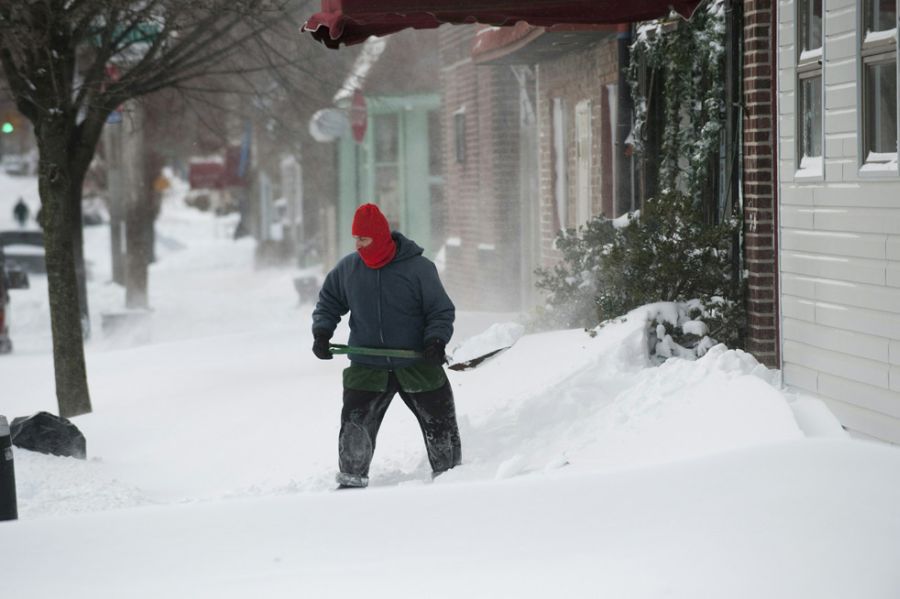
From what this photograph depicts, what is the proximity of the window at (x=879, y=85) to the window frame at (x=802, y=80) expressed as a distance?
46 cm

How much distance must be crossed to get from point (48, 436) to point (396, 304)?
3240 mm

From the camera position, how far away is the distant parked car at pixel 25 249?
1233 inches

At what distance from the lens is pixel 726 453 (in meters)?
5.38

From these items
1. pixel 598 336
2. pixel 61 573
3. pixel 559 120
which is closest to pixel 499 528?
pixel 61 573

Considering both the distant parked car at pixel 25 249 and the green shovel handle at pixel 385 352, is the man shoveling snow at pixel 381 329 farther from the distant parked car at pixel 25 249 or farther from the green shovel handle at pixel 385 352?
the distant parked car at pixel 25 249

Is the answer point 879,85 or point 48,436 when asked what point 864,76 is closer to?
point 879,85

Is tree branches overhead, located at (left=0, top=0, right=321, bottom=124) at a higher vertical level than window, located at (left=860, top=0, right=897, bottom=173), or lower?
higher

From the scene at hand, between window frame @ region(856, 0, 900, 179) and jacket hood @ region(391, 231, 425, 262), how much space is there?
235 centimetres

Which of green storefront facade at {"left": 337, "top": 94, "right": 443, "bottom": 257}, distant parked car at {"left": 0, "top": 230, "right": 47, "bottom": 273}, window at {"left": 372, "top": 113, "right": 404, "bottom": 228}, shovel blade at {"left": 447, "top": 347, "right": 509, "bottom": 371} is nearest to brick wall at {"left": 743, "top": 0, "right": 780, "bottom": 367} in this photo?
shovel blade at {"left": 447, "top": 347, "right": 509, "bottom": 371}

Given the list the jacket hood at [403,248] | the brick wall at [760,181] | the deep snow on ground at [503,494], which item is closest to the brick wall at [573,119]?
the deep snow on ground at [503,494]

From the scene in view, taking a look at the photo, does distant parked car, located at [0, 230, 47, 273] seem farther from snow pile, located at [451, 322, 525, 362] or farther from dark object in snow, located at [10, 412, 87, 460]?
snow pile, located at [451, 322, 525, 362]

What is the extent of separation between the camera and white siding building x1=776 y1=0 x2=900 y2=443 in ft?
22.8

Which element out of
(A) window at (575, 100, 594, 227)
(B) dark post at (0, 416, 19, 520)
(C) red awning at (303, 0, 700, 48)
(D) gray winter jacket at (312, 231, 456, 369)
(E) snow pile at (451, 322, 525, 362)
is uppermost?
(C) red awning at (303, 0, 700, 48)

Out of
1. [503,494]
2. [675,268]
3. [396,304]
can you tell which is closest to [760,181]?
[675,268]
